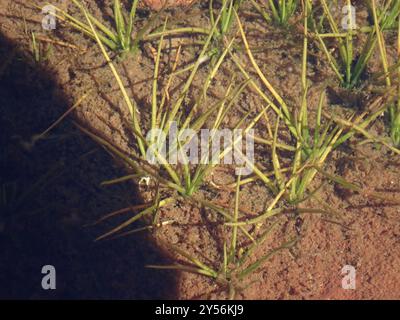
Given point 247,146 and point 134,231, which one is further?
point 247,146

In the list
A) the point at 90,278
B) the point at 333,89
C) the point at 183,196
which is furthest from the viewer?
the point at 333,89

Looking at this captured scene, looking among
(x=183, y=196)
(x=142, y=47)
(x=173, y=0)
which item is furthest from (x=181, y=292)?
(x=173, y=0)

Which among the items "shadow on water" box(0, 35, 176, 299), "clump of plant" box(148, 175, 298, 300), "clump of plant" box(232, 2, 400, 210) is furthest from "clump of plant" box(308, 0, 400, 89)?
"shadow on water" box(0, 35, 176, 299)

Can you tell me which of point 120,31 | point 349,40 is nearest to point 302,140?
point 349,40

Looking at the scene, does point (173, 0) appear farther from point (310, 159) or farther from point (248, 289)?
point (248, 289)

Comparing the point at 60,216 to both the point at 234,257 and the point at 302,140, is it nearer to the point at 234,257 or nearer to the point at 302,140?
the point at 234,257

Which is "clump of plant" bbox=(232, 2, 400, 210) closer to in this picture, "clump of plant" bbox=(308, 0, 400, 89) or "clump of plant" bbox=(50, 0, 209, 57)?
"clump of plant" bbox=(308, 0, 400, 89)

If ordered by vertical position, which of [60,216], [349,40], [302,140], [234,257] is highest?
[349,40]

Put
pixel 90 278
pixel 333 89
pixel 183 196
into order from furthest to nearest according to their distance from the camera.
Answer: pixel 333 89, pixel 183 196, pixel 90 278
